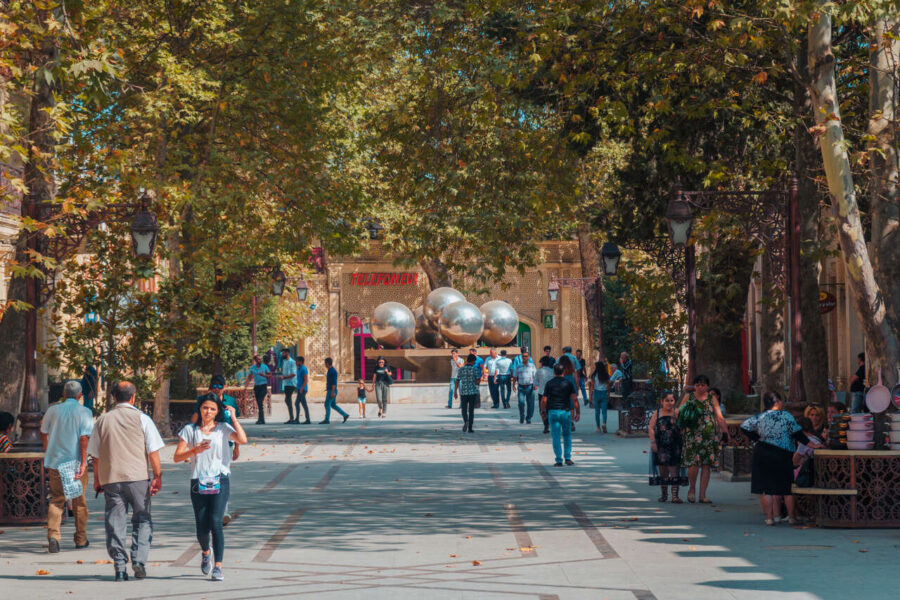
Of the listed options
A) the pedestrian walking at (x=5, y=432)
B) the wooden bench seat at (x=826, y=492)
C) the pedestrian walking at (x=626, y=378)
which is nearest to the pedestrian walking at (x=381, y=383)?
the pedestrian walking at (x=626, y=378)

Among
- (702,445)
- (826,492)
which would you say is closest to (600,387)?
(702,445)

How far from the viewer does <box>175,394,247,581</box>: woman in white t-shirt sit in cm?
1044

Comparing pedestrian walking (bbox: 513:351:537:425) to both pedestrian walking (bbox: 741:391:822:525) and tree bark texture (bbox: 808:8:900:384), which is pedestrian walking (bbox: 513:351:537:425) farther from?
pedestrian walking (bbox: 741:391:822:525)

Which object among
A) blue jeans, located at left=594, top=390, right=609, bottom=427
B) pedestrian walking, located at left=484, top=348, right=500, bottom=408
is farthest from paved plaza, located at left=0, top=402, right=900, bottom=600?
pedestrian walking, located at left=484, top=348, right=500, bottom=408

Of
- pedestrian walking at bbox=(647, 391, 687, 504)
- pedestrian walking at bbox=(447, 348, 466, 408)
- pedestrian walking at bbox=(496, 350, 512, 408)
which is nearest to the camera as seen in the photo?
pedestrian walking at bbox=(647, 391, 687, 504)

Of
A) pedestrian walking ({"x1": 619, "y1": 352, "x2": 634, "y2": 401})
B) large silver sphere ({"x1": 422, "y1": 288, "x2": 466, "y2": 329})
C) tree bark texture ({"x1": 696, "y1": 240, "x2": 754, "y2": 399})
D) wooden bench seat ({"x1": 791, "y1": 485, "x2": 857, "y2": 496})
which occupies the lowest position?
wooden bench seat ({"x1": 791, "y1": 485, "x2": 857, "y2": 496})

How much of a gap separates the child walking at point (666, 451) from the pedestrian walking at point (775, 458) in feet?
6.54

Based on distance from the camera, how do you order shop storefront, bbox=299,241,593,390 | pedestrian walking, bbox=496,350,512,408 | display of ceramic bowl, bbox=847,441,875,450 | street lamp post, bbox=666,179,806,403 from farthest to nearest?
shop storefront, bbox=299,241,593,390 → pedestrian walking, bbox=496,350,512,408 → street lamp post, bbox=666,179,806,403 → display of ceramic bowl, bbox=847,441,875,450

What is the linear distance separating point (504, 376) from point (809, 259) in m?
24.3

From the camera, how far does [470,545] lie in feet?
39.7

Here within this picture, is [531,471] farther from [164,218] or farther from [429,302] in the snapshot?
[429,302]

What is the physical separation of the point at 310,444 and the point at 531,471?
297 inches

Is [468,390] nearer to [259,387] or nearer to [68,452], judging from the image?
[259,387]

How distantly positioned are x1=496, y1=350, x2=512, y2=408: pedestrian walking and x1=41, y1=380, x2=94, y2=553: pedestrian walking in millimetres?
28304
